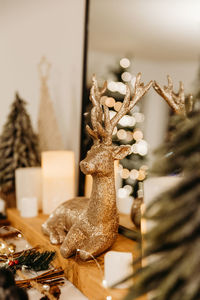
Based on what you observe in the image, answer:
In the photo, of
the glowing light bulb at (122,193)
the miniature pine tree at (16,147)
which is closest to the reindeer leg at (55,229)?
the glowing light bulb at (122,193)

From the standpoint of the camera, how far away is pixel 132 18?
1.17 m

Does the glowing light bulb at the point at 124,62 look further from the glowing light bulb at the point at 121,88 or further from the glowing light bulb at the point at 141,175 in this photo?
the glowing light bulb at the point at 141,175

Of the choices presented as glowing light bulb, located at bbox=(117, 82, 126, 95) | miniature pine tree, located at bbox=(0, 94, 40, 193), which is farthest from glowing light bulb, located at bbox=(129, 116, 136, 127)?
miniature pine tree, located at bbox=(0, 94, 40, 193)

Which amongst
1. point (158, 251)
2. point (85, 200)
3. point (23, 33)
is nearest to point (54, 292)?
point (85, 200)

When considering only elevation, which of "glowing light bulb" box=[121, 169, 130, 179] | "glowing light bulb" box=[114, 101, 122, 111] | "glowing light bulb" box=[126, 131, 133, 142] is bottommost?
"glowing light bulb" box=[121, 169, 130, 179]

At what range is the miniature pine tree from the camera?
5.35 ft

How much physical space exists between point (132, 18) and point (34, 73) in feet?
3.02

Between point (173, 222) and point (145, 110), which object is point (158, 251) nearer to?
point (173, 222)

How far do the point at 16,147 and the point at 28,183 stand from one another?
8.9 inches

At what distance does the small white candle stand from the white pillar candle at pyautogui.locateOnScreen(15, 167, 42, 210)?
0.35 ft

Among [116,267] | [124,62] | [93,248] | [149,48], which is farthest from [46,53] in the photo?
[116,267]

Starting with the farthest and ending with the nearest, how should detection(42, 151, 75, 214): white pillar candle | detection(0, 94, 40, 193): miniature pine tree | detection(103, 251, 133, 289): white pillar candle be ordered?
detection(0, 94, 40, 193): miniature pine tree
detection(42, 151, 75, 214): white pillar candle
detection(103, 251, 133, 289): white pillar candle

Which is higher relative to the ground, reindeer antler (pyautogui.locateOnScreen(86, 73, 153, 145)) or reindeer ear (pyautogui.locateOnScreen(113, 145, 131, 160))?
reindeer antler (pyautogui.locateOnScreen(86, 73, 153, 145))

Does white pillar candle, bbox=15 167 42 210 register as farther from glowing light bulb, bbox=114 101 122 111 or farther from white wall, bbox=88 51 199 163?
white wall, bbox=88 51 199 163
